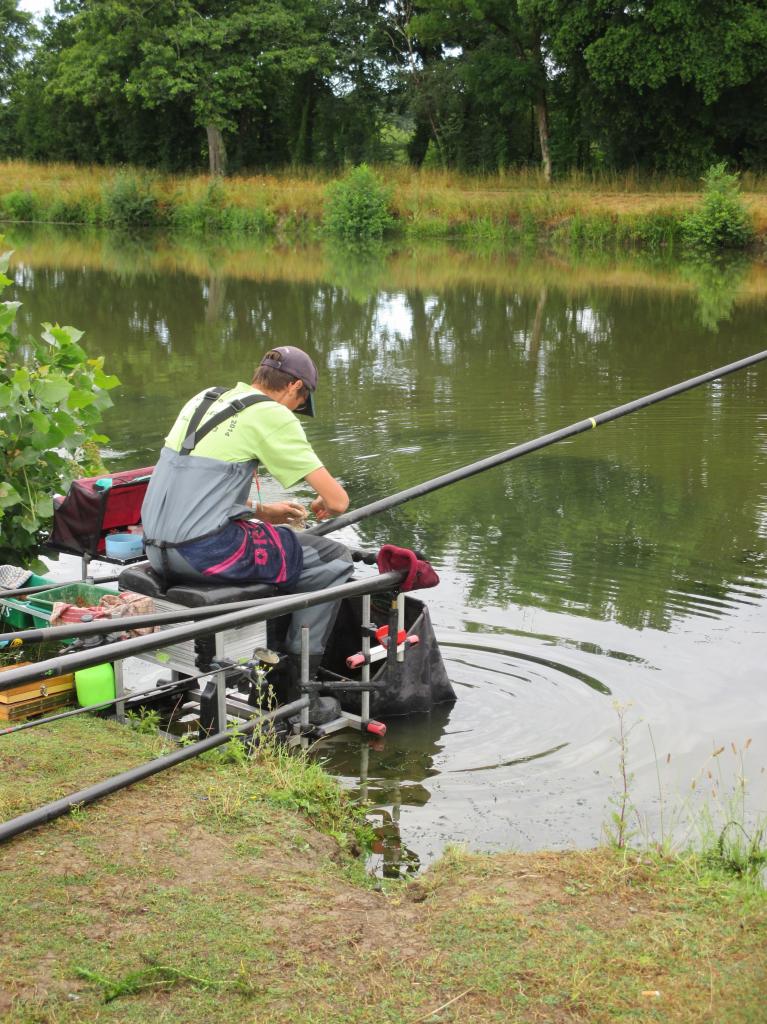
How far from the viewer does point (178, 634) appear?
350 centimetres

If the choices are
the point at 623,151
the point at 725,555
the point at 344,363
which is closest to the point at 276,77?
the point at 623,151

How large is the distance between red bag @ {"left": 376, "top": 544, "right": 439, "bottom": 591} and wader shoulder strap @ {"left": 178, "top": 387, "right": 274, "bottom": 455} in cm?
80

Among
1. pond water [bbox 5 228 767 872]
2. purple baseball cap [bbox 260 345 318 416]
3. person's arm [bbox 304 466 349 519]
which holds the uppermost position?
purple baseball cap [bbox 260 345 318 416]

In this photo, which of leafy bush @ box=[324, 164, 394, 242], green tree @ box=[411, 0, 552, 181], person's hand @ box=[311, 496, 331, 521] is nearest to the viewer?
person's hand @ box=[311, 496, 331, 521]

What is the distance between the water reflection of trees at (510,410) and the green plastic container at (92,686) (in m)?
2.83

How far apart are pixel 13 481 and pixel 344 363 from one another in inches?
366

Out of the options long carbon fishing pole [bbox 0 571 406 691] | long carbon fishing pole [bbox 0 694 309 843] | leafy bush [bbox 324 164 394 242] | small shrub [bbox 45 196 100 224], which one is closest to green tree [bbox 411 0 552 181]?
leafy bush [bbox 324 164 394 242]

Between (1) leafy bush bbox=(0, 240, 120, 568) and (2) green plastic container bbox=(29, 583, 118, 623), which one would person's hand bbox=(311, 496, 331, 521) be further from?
(1) leafy bush bbox=(0, 240, 120, 568)

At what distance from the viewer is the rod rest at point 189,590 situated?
15.6ft

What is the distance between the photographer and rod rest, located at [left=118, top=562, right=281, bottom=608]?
476 cm

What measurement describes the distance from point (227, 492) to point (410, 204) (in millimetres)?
30224

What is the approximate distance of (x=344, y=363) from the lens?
584 inches

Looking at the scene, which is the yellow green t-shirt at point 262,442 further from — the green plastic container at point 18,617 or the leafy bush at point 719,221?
the leafy bush at point 719,221

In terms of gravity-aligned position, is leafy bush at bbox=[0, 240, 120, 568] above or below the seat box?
above
